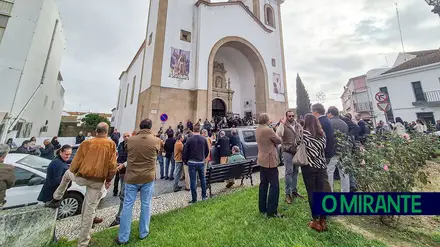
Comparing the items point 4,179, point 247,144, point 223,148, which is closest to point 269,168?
point 4,179

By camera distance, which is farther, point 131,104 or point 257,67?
point 257,67

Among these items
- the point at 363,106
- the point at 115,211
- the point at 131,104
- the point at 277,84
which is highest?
the point at 277,84

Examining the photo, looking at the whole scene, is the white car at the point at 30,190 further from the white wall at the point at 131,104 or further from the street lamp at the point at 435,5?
the street lamp at the point at 435,5

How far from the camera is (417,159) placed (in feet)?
9.82

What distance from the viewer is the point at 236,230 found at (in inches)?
100

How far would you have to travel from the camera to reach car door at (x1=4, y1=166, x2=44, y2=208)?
11.3 feet

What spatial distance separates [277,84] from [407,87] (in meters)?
12.7

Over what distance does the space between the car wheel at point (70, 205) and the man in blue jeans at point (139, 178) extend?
2182 mm

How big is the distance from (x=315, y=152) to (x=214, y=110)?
56.2 feet

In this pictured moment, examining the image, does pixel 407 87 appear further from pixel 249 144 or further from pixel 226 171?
pixel 226 171

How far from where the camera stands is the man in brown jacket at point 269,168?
9.14ft

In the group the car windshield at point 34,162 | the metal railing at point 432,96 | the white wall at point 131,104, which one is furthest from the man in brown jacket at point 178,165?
the metal railing at point 432,96

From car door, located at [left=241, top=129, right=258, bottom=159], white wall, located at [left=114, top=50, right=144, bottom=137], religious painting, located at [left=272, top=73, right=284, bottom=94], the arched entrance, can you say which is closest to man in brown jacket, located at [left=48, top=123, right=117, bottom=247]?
car door, located at [left=241, top=129, right=258, bottom=159]

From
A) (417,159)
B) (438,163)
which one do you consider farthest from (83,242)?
(438,163)
